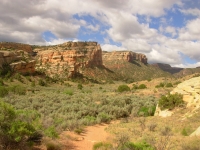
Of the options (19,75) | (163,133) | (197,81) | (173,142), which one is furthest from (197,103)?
(19,75)

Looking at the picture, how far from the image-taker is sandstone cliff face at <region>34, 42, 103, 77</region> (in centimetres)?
8448

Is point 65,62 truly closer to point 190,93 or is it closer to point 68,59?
point 68,59

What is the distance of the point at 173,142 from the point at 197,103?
351 inches

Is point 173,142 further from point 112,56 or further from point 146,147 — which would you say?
point 112,56

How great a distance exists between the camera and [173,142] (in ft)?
31.5

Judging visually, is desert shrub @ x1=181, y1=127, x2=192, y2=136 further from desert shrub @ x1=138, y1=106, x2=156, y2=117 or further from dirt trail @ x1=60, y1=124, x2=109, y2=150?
desert shrub @ x1=138, y1=106, x2=156, y2=117

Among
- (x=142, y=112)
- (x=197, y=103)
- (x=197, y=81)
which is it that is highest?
(x=197, y=81)

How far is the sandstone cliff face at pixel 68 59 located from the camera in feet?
277

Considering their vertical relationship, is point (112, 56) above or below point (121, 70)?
above

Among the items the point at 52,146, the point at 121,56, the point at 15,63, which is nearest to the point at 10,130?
the point at 52,146

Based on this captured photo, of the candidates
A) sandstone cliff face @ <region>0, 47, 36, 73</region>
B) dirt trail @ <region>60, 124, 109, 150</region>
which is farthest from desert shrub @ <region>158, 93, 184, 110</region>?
sandstone cliff face @ <region>0, 47, 36, 73</region>

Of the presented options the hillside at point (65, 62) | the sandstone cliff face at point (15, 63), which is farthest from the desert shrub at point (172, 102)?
the sandstone cliff face at point (15, 63)

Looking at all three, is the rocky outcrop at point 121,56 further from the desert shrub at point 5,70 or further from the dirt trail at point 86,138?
the dirt trail at point 86,138

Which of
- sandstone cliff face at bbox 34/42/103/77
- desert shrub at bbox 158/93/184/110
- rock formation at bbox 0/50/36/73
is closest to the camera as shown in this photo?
desert shrub at bbox 158/93/184/110
